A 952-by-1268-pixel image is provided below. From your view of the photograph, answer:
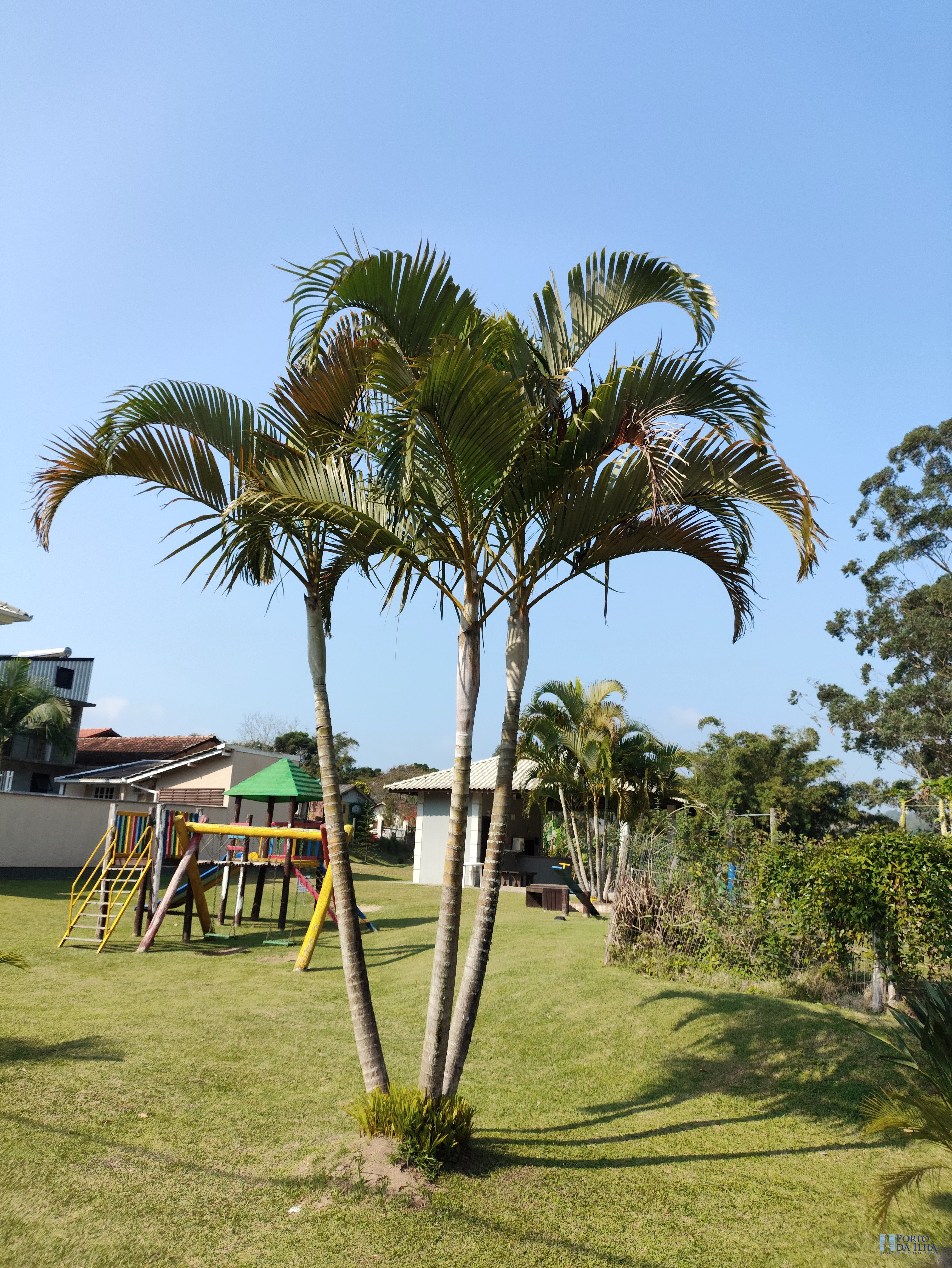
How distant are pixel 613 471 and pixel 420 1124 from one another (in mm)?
4279

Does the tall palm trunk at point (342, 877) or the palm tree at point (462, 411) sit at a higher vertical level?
the palm tree at point (462, 411)

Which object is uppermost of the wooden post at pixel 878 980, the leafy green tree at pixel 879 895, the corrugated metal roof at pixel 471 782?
the corrugated metal roof at pixel 471 782

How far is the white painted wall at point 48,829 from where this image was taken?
23422 mm

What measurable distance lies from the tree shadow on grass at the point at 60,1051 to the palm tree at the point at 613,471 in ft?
11.2

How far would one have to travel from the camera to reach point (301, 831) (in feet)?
46.3

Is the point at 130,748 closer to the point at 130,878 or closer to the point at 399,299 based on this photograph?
the point at 130,878

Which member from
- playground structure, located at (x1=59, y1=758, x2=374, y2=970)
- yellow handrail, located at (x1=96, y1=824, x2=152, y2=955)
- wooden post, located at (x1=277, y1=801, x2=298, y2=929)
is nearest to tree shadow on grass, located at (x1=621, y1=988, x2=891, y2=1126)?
playground structure, located at (x1=59, y1=758, x2=374, y2=970)

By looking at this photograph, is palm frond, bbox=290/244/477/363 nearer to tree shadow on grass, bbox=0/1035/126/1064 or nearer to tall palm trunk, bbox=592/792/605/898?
tree shadow on grass, bbox=0/1035/126/1064

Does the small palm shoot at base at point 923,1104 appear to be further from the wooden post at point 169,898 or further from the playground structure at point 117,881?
the wooden post at point 169,898

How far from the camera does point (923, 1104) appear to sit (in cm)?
445

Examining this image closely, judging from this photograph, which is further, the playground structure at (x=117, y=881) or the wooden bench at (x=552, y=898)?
the wooden bench at (x=552, y=898)

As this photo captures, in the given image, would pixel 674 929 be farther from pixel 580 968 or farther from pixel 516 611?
pixel 516 611

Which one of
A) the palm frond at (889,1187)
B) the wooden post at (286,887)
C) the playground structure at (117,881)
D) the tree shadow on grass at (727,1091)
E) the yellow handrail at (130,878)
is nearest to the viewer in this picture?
the palm frond at (889,1187)

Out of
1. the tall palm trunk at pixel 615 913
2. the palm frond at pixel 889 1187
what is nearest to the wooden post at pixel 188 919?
the tall palm trunk at pixel 615 913
